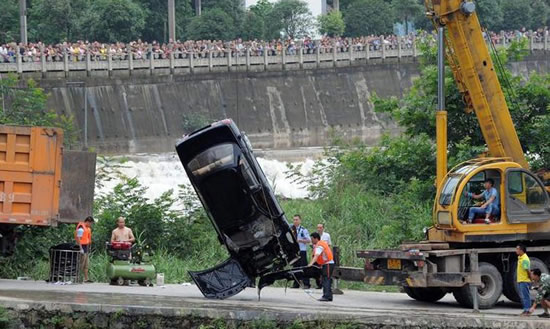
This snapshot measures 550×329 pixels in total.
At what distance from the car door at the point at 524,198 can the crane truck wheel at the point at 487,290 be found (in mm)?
989

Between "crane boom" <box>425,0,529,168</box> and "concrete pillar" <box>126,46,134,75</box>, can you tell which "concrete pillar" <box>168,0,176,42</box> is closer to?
"concrete pillar" <box>126,46,134,75</box>

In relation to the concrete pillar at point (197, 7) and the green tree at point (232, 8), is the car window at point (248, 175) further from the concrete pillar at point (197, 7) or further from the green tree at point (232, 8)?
the green tree at point (232, 8)

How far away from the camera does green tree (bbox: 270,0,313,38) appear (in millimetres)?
92688

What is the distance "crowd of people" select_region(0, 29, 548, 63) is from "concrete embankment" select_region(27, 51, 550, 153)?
1.13m

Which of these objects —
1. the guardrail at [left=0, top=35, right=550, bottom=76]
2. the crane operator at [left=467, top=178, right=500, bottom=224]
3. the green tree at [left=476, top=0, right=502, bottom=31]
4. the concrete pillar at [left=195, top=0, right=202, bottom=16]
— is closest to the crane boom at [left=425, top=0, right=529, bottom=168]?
the crane operator at [left=467, top=178, right=500, bottom=224]

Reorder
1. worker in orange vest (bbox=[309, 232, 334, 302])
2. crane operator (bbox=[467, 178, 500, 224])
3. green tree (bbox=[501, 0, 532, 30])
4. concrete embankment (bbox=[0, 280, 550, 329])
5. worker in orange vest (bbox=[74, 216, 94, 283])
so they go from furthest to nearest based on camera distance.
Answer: green tree (bbox=[501, 0, 532, 30]), worker in orange vest (bbox=[74, 216, 94, 283]), crane operator (bbox=[467, 178, 500, 224]), worker in orange vest (bbox=[309, 232, 334, 302]), concrete embankment (bbox=[0, 280, 550, 329])

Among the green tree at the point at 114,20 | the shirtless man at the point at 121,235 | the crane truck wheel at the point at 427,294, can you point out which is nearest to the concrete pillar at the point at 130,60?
the green tree at the point at 114,20

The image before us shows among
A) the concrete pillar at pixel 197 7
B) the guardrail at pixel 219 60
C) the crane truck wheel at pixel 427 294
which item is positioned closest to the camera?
the crane truck wheel at pixel 427 294

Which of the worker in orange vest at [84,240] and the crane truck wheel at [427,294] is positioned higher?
the worker in orange vest at [84,240]

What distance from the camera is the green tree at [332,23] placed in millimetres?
93000

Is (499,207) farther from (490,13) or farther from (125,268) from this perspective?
(490,13)

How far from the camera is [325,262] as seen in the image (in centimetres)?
2431

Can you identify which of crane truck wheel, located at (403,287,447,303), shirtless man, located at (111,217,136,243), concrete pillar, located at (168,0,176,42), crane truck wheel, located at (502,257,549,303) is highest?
concrete pillar, located at (168,0,176,42)

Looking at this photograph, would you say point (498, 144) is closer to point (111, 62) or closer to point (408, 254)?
point (408, 254)
